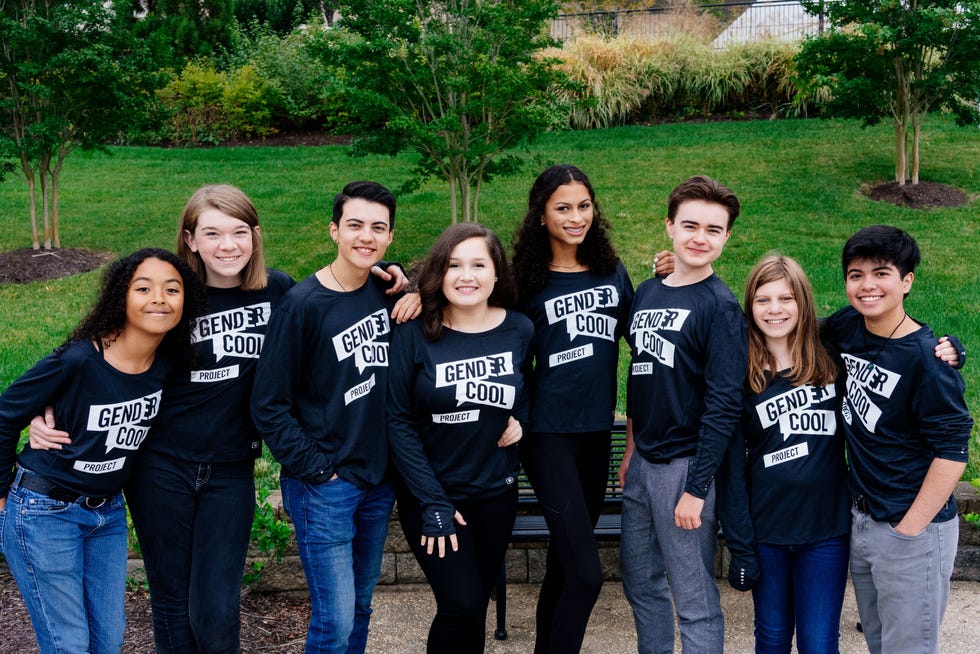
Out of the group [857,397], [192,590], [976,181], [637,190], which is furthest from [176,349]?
[976,181]

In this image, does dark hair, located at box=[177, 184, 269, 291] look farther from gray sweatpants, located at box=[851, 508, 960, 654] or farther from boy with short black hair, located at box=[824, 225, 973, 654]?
gray sweatpants, located at box=[851, 508, 960, 654]

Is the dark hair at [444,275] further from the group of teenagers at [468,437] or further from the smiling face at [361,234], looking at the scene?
the smiling face at [361,234]

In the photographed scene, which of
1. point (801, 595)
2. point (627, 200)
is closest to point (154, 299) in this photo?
point (801, 595)

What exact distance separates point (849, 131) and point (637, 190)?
4.57m

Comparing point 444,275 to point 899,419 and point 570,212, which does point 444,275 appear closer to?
point 570,212

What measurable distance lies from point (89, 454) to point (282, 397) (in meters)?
0.64

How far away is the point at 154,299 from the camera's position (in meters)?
3.19

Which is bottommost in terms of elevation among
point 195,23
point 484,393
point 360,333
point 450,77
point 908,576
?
point 908,576

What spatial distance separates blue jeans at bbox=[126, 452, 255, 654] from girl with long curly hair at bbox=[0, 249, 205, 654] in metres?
0.09

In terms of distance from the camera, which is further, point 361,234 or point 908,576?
point 361,234

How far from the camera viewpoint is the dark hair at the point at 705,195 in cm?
348

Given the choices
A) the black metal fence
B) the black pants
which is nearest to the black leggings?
the black pants

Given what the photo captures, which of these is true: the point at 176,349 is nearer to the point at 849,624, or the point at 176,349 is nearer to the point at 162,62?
the point at 849,624

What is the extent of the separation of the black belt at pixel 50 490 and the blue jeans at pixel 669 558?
74.0 inches
